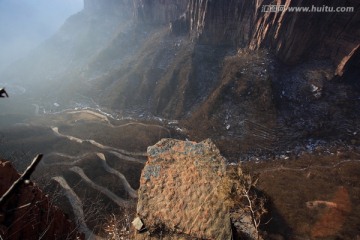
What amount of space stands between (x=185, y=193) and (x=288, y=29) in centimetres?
5124

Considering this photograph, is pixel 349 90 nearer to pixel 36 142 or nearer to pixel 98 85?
pixel 36 142

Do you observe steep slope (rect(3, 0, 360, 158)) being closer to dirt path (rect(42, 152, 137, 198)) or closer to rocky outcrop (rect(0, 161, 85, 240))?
dirt path (rect(42, 152, 137, 198))

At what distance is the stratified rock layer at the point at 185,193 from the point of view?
9.05 m

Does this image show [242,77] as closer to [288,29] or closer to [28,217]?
[288,29]

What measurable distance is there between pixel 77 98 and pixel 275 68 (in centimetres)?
6468

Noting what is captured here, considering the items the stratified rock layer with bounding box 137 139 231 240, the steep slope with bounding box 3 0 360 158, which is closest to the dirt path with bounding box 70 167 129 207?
the steep slope with bounding box 3 0 360 158

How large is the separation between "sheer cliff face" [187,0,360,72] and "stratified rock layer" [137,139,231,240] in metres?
47.3

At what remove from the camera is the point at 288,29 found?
2046 inches

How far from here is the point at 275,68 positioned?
2154 inches

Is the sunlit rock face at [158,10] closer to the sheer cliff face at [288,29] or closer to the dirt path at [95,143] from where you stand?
the sheer cliff face at [288,29]

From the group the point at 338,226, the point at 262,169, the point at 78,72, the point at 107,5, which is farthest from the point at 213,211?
the point at 107,5

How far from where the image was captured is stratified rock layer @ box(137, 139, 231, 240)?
9047 millimetres
